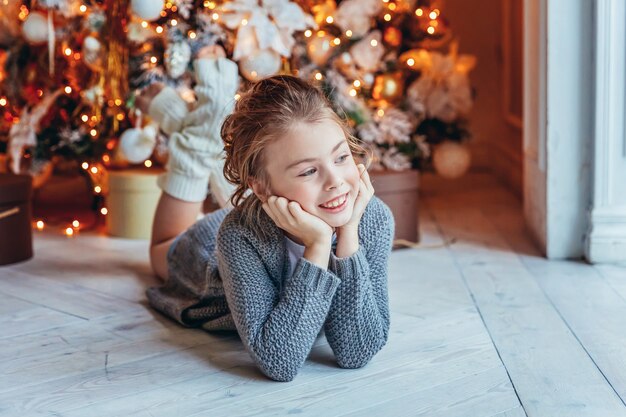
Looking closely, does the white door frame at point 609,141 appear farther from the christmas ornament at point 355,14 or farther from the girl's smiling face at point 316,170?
the girl's smiling face at point 316,170

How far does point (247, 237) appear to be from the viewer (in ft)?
5.35

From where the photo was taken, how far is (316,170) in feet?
5.11

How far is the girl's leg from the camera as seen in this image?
7.65 feet

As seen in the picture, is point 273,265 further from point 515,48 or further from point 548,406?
point 515,48

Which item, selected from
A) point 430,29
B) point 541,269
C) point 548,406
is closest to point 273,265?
point 548,406

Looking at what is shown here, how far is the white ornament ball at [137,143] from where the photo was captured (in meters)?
2.79

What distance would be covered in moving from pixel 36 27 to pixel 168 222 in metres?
0.99

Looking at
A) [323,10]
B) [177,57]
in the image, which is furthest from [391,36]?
[177,57]

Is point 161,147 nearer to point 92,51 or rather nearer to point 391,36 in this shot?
point 92,51

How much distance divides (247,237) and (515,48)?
2.52 m

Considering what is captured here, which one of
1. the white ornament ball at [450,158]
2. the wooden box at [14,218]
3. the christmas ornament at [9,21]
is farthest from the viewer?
the white ornament ball at [450,158]

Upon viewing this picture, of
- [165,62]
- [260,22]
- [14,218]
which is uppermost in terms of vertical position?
[260,22]

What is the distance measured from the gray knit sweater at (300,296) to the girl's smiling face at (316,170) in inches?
3.6

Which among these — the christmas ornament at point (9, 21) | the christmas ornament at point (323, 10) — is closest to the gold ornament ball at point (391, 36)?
the christmas ornament at point (323, 10)
